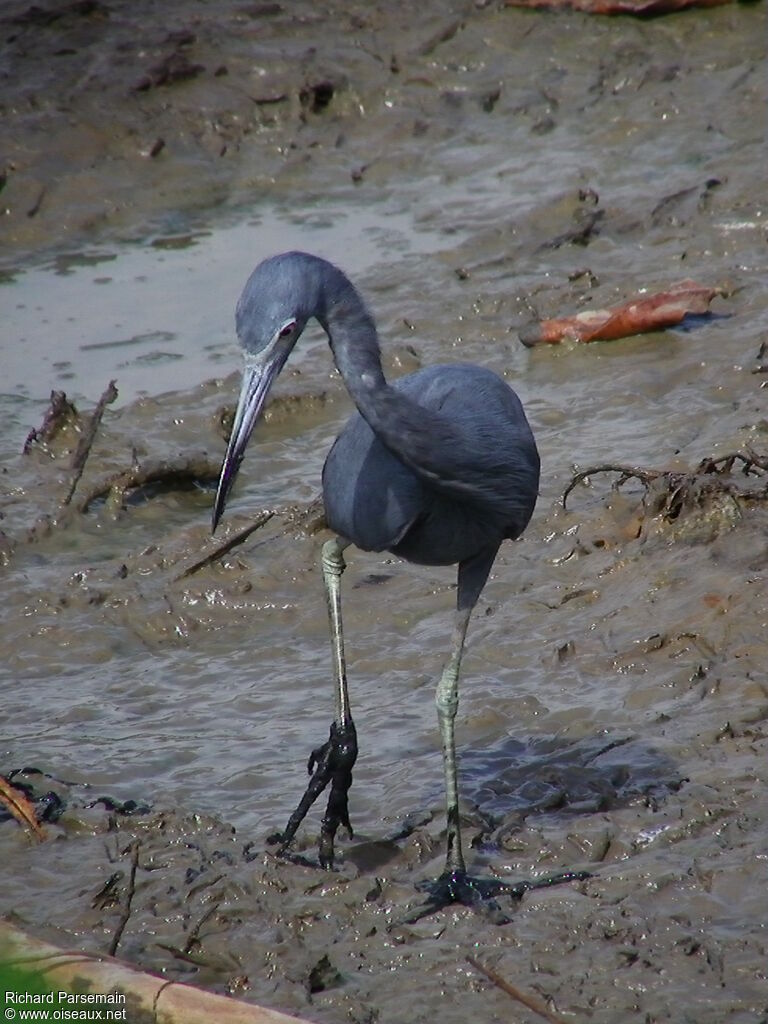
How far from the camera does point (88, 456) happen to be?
19.3 feet

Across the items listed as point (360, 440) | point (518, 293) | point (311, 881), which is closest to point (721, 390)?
point (518, 293)

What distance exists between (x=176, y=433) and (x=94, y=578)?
39.2 inches

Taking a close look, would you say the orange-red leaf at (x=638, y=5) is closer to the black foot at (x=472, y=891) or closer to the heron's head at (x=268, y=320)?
the heron's head at (x=268, y=320)

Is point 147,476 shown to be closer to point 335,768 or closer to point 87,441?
point 87,441

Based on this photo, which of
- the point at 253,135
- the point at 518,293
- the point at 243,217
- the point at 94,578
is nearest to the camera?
the point at 94,578

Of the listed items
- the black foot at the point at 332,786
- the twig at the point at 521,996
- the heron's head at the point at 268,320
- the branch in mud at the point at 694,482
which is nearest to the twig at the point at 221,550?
the branch in mud at the point at 694,482

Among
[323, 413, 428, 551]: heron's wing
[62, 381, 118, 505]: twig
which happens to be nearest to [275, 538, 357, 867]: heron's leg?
[323, 413, 428, 551]: heron's wing

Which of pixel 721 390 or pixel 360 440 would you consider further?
pixel 721 390

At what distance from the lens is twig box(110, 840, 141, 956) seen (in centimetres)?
328

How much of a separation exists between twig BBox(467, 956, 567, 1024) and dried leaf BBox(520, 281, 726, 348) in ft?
11.7

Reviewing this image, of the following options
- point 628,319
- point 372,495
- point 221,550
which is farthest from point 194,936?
point 628,319

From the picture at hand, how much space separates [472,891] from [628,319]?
3.27m

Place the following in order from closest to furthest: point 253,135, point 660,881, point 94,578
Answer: point 660,881, point 94,578, point 253,135

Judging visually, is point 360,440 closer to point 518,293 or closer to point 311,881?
point 311,881
